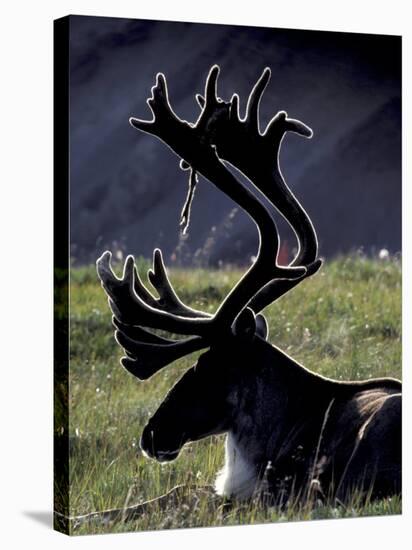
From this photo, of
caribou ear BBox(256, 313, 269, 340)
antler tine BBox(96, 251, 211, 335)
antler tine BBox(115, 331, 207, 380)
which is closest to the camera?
antler tine BBox(96, 251, 211, 335)

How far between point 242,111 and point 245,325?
4.29 ft

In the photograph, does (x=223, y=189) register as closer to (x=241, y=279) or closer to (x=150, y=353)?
(x=241, y=279)

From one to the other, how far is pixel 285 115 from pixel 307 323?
1.36m

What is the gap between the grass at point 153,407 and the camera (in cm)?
909

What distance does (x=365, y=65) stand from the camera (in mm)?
10078

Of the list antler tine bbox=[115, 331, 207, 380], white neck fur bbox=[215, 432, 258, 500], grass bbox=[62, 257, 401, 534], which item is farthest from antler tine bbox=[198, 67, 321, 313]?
white neck fur bbox=[215, 432, 258, 500]

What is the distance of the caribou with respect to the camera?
9.07 metres

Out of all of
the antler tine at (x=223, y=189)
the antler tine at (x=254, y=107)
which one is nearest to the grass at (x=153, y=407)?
the antler tine at (x=223, y=189)

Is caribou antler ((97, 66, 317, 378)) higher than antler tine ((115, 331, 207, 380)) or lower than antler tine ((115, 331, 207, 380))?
higher

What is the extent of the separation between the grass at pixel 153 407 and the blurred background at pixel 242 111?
22 centimetres

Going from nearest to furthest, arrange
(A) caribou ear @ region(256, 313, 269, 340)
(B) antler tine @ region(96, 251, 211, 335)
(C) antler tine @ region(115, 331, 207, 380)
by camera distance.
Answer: (B) antler tine @ region(96, 251, 211, 335)
(C) antler tine @ region(115, 331, 207, 380)
(A) caribou ear @ region(256, 313, 269, 340)

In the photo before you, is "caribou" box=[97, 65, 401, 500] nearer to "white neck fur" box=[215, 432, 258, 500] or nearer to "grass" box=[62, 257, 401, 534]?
"white neck fur" box=[215, 432, 258, 500]

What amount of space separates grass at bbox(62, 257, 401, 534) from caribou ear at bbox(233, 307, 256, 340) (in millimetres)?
466

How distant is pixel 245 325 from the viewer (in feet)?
29.7
